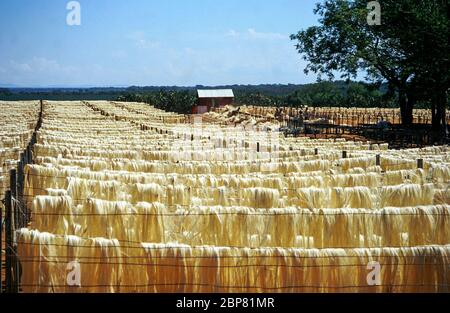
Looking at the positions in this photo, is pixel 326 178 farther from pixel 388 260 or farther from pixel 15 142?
pixel 15 142

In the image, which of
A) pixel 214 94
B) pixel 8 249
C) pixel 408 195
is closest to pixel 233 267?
pixel 8 249

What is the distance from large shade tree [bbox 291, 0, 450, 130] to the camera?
32250 millimetres

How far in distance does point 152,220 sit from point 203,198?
5.21 ft

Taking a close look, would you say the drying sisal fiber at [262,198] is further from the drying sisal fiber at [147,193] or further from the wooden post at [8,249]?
the wooden post at [8,249]

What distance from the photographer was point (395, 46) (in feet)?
126

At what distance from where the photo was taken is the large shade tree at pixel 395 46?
32250 millimetres

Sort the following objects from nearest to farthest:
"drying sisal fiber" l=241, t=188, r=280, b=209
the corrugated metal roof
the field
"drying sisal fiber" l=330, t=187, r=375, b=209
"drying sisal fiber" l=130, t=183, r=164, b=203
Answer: the field < "drying sisal fiber" l=241, t=188, r=280, b=209 < "drying sisal fiber" l=330, t=187, r=375, b=209 < "drying sisal fiber" l=130, t=183, r=164, b=203 < the corrugated metal roof

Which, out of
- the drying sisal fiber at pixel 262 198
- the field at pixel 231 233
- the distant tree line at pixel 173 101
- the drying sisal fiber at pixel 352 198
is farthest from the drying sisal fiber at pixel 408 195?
the distant tree line at pixel 173 101

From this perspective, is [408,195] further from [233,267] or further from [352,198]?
[233,267]

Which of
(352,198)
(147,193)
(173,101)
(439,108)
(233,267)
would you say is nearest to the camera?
(233,267)

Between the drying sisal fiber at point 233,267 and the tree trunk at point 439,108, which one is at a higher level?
the tree trunk at point 439,108

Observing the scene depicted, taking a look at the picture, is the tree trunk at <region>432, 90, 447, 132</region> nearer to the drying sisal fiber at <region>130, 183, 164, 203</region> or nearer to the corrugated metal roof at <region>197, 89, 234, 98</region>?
the drying sisal fiber at <region>130, 183, 164, 203</region>

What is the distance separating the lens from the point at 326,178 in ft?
33.6

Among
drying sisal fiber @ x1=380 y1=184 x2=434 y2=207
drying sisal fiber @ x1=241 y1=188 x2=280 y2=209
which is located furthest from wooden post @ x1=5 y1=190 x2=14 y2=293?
drying sisal fiber @ x1=380 y1=184 x2=434 y2=207
